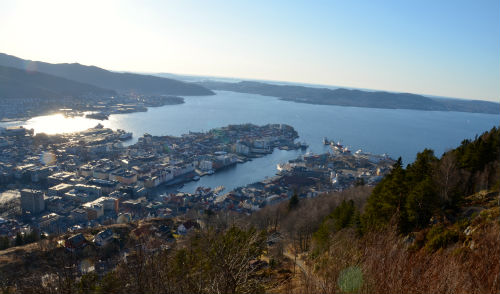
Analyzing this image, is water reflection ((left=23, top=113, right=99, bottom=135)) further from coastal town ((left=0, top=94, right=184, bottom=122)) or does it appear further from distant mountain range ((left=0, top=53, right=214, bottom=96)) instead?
distant mountain range ((left=0, top=53, right=214, bottom=96))

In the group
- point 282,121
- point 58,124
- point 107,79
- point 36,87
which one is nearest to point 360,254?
point 58,124

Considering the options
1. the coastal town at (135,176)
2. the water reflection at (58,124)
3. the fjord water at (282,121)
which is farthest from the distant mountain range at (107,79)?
the coastal town at (135,176)

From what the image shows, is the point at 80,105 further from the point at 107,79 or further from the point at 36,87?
the point at 107,79

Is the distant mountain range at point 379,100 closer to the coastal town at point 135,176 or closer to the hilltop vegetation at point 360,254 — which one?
the coastal town at point 135,176

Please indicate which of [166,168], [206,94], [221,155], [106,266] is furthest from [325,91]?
[106,266]

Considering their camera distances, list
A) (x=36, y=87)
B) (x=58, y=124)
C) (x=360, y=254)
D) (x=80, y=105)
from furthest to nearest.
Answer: (x=36, y=87)
(x=80, y=105)
(x=58, y=124)
(x=360, y=254)

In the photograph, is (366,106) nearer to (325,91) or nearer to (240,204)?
(325,91)

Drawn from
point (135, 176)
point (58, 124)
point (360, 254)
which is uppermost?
point (360, 254)
